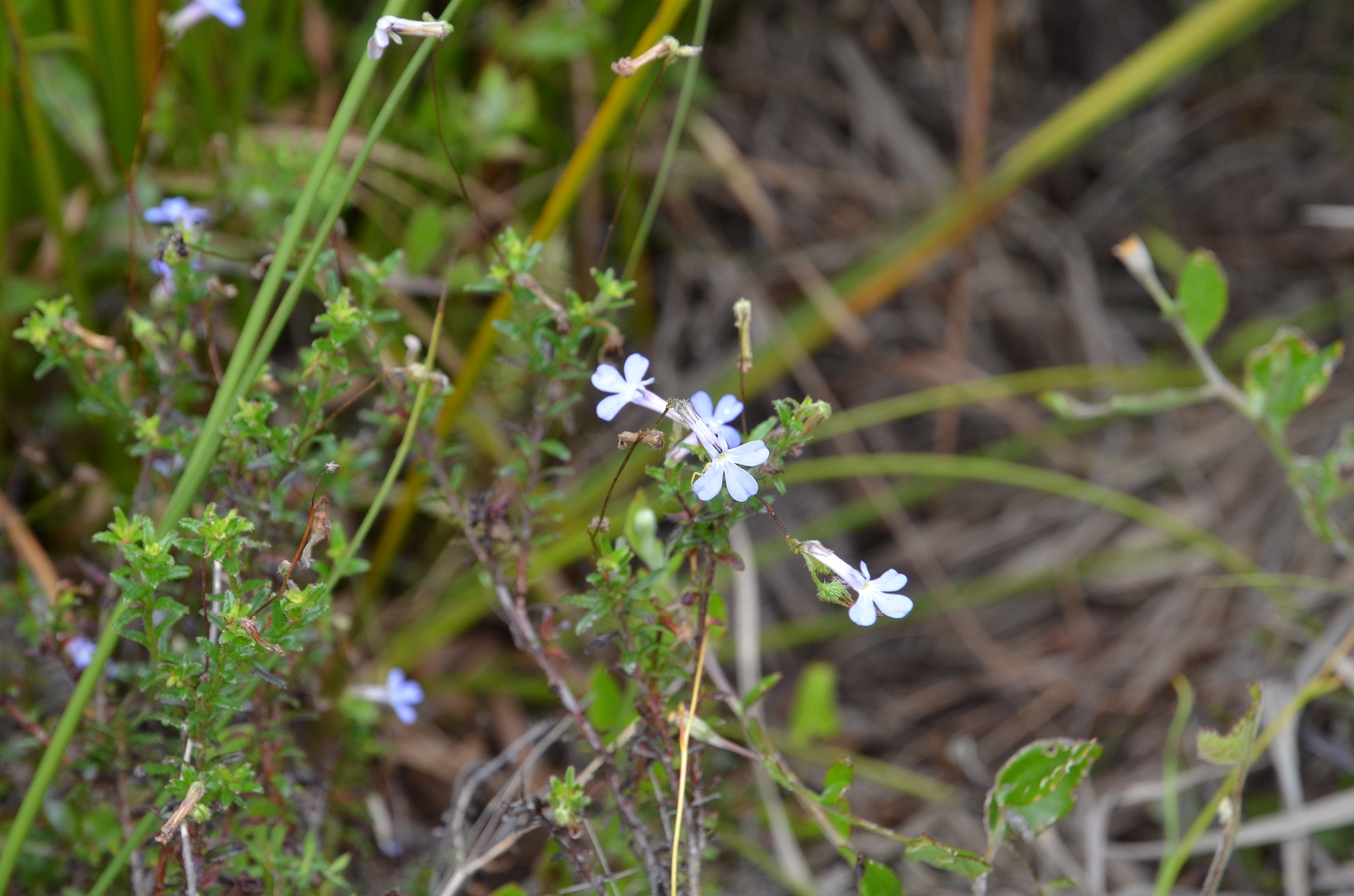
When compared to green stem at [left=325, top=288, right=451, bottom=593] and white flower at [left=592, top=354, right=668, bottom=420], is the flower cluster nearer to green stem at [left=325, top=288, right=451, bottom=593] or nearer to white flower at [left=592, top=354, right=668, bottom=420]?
white flower at [left=592, top=354, right=668, bottom=420]

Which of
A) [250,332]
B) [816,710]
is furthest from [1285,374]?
[250,332]

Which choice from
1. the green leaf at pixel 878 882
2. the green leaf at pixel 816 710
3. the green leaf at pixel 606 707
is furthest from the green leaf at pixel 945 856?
the green leaf at pixel 816 710

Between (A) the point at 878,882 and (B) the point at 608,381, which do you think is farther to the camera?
(A) the point at 878,882

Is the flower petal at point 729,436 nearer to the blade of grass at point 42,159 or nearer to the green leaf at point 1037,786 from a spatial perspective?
the green leaf at point 1037,786

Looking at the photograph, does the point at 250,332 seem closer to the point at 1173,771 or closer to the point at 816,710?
the point at 816,710

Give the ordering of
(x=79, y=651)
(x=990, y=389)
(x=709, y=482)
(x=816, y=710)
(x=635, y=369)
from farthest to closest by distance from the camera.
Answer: (x=990, y=389) < (x=816, y=710) < (x=79, y=651) < (x=635, y=369) < (x=709, y=482)

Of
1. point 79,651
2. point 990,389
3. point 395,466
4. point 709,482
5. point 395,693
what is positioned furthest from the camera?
point 990,389

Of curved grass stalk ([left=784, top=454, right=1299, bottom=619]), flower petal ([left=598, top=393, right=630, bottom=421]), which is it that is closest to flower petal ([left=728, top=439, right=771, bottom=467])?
flower petal ([left=598, top=393, right=630, bottom=421])
